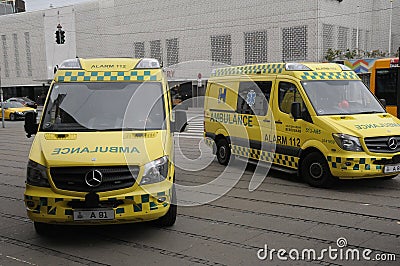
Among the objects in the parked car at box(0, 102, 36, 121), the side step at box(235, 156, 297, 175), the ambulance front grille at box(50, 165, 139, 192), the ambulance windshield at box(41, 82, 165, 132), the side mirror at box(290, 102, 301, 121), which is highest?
the ambulance windshield at box(41, 82, 165, 132)

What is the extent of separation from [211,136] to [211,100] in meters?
0.99

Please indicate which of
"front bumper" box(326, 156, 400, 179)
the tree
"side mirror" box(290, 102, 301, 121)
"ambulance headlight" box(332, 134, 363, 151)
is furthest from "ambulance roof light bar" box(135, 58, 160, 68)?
the tree

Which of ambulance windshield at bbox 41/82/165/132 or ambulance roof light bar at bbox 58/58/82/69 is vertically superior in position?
ambulance roof light bar at bbox 58/58/82/69

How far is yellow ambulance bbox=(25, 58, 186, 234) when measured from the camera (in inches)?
224

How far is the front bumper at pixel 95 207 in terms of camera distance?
568cm

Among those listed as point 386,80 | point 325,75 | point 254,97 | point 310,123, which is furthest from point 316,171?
point 386,80

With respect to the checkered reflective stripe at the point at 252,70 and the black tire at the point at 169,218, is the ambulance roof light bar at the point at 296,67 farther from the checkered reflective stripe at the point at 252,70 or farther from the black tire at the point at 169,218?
the black tire at the point at 169,218

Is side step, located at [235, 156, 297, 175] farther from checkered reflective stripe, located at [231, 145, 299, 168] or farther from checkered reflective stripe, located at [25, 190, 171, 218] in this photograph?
checkered reflective stripe, located at [25, 190, 171, 218]

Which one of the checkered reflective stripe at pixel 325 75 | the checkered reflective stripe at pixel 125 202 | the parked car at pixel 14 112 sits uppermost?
the checkered reflective stripe at pixel 325 75

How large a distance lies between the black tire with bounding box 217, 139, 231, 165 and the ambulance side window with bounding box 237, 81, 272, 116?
3.32 ft

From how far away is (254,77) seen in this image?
10805 mm

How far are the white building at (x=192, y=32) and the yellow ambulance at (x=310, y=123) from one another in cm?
1956

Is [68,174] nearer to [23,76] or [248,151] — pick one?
[248,151]

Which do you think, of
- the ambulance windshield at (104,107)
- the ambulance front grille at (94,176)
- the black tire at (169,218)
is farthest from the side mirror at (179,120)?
the ambulance front grille at (94,176)
